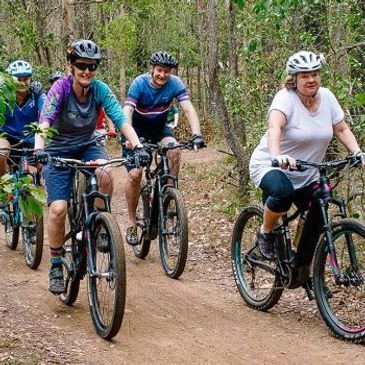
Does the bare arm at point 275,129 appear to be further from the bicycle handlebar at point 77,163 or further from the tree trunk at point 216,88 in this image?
the tree trunk at point 216,88

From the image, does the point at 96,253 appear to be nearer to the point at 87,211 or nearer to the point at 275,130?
the point at 87,211

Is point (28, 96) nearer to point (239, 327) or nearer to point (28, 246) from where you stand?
point (28, 246)

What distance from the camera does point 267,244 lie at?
6141 millimetres

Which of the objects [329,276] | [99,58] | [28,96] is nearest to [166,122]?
[28,96]

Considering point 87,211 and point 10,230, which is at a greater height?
point 87,211

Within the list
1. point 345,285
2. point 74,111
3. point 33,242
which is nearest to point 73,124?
point 74,111

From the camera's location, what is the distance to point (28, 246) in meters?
8.38

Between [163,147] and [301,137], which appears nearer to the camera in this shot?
[301,137]

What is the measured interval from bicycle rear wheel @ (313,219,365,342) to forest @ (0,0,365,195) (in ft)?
3.48

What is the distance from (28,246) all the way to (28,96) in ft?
6.40

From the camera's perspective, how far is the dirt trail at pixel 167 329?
17.2 feet

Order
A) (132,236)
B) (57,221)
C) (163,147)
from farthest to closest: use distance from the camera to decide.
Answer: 1. (132,236)
2. (163,147)
3. (57,221)

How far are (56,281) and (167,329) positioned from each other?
4.00 feet

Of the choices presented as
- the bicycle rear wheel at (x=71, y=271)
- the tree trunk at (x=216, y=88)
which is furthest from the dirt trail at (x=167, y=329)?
the tree trunk at (x=216, y=88)
